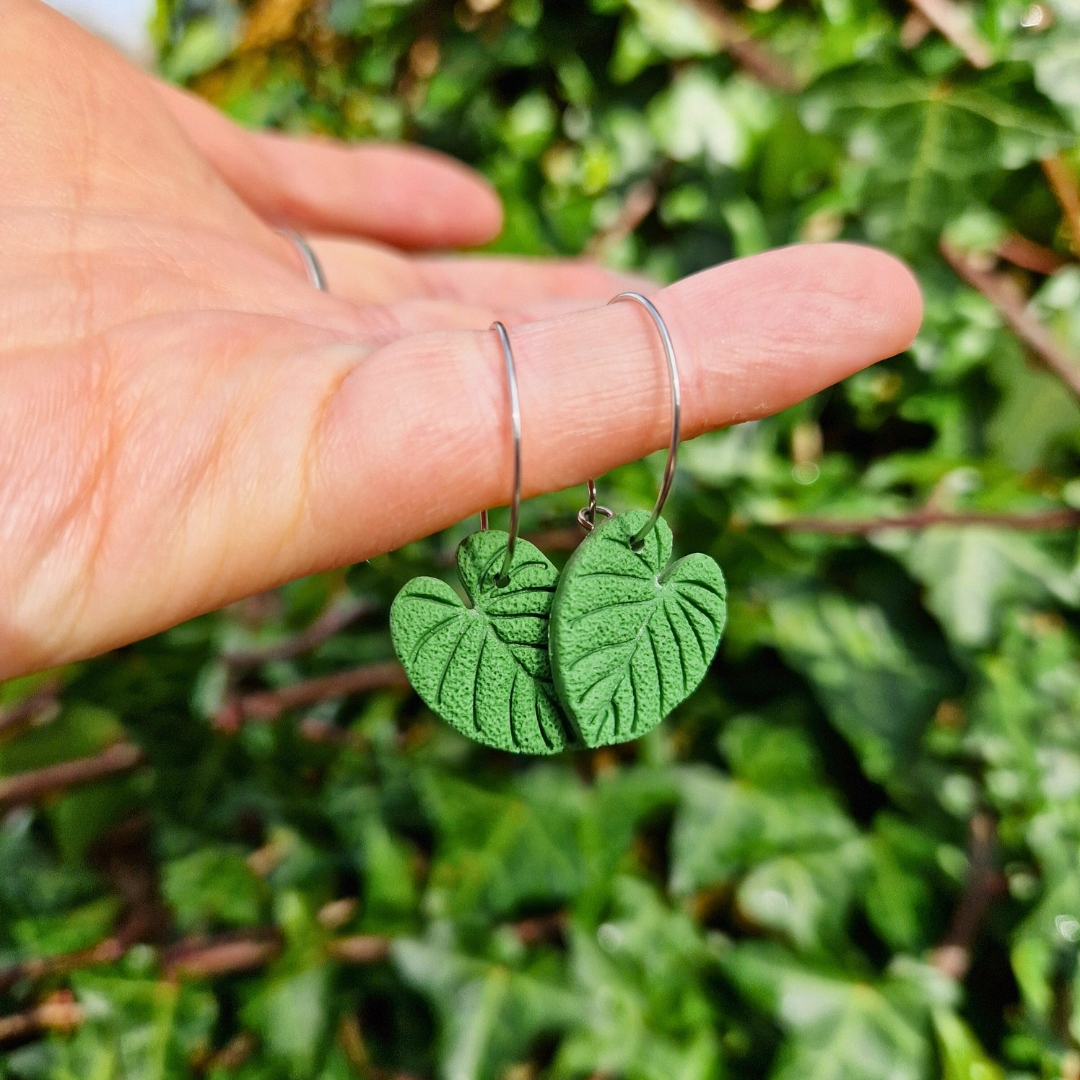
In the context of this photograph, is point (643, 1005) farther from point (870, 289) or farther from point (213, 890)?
point (870, 289)

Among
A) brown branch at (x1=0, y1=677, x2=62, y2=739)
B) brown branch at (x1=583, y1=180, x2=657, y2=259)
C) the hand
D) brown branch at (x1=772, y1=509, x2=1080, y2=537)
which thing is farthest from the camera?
brown branch at (x1=583, y1=180, x2=657, y2=259)

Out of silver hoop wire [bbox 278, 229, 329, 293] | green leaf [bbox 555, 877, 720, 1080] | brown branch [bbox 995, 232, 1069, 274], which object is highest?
silver hoop wire [bbox 278, 229, 329, 293]

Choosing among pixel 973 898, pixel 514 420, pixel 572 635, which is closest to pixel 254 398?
pixel 514 420

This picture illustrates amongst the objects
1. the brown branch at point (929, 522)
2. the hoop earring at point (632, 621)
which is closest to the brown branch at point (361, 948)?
the hoop earring at point (632, 621)

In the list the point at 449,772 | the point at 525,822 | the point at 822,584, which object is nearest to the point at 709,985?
the point at 525,822

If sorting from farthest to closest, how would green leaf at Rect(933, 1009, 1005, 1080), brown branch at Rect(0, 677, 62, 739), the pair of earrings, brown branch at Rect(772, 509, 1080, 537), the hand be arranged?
1. brown branch at Rect(0, 677, 62, 739)
2. brown branch at Rect(772, 509, 1080, 537)
3. green leaf at Rect(933, 1009, 1005, 1080)
4. the pair of earrings
5. the hand

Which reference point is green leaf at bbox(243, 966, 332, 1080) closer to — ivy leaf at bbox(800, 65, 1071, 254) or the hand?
the hand

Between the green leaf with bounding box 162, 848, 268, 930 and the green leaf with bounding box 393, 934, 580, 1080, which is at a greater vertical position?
the green leaf with bounding box 162, 848, 268, 930

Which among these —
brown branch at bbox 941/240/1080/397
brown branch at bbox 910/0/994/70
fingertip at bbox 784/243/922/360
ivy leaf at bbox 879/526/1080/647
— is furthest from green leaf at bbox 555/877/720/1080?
brown branch at bbox 910/0/994/70
